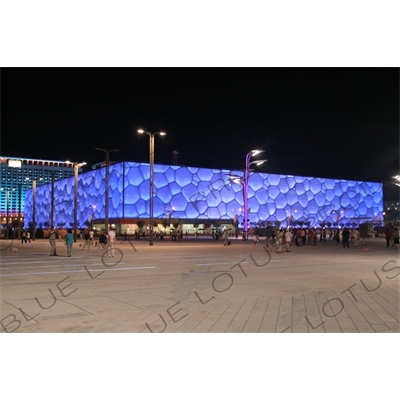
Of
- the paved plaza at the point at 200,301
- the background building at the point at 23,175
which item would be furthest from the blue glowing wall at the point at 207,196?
the paved plaza at the point at 200,301

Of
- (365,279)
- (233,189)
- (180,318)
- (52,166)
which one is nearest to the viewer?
(180,318)

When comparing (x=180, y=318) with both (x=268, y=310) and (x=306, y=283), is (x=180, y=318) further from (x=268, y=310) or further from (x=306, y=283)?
(x=306, y=283)

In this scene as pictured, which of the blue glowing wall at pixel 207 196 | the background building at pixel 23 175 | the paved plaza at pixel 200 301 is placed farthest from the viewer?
the background building at pixel 23 175

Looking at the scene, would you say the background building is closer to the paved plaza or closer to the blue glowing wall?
the blue glowing wall

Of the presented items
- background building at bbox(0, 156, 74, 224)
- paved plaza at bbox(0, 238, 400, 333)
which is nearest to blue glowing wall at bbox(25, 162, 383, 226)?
background building at bbox(0, 156, 74, 224)

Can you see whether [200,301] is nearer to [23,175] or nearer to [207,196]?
[207,196]

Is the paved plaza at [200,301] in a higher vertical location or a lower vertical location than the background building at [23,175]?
lower

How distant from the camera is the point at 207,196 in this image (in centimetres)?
7138

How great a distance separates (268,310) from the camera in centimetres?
721

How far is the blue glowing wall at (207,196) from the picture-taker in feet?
213

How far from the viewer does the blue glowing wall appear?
213 feet

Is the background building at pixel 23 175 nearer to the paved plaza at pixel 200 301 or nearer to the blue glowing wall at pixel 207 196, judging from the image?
the blue glowing wall at pixel 207 196

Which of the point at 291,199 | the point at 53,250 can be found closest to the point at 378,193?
the point at 291,199

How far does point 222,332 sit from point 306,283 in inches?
200
